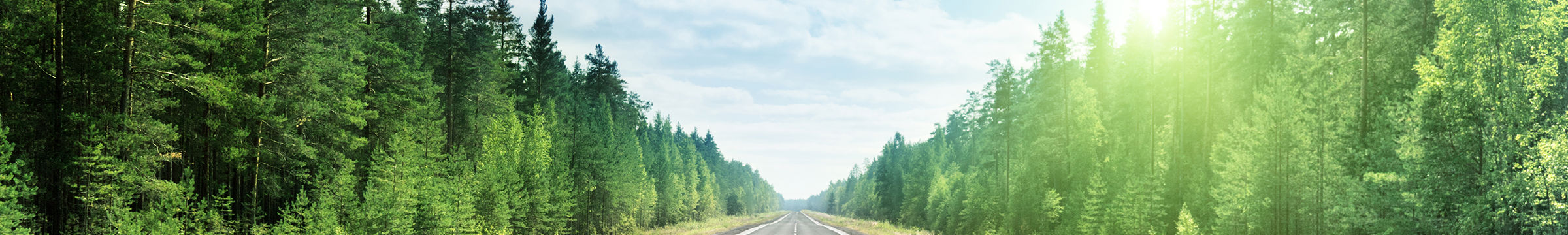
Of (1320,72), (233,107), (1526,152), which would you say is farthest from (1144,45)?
(233,107)

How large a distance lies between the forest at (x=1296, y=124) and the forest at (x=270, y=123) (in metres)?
19.6

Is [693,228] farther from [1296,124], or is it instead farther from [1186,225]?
[1296,124]

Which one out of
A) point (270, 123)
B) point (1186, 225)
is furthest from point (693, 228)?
point (1186, 225)

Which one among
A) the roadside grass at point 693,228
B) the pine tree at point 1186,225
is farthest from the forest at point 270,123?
the pine tree at point 1186,225

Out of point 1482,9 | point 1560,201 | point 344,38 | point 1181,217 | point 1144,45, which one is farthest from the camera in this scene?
point 1144,45

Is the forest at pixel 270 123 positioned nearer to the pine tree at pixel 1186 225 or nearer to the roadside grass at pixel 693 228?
the roadside grass at pixel 693 228

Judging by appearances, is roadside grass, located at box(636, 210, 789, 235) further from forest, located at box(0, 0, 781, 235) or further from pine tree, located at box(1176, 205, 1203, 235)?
pine tree, located at box(1176, 205, 1203, 235)

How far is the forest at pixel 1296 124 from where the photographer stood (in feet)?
45.4

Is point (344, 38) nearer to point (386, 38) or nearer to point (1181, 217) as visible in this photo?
point (386, 38)

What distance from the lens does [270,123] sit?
19.8m

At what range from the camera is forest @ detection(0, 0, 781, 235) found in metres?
14.8

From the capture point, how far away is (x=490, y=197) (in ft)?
90.0

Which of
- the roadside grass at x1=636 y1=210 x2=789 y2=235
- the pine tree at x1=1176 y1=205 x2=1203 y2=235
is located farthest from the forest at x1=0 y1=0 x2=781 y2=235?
the pine tree at x1=1176 y1=205 x2=1203 y2=235

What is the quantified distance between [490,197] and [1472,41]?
2616cm
